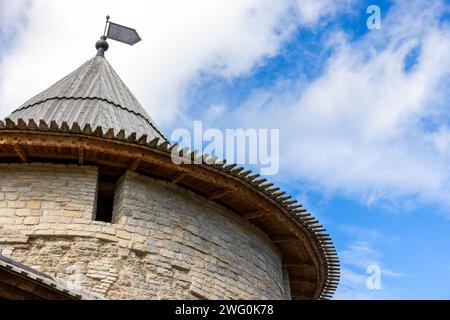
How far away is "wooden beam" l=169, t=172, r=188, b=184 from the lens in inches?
324

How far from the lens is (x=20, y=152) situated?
7.89 m

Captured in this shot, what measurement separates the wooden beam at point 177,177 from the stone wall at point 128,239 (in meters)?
0.11

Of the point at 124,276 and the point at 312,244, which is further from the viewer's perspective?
the point at 312,244

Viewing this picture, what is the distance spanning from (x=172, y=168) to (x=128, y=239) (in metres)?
1.19

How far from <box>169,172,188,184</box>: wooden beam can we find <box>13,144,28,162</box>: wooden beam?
2031 millimetres

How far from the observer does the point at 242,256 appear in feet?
28.1

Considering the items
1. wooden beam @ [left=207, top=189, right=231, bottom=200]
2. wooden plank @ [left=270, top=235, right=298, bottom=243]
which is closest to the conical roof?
wooden beam @ [left=207, top=189, right=231, bottom=200]

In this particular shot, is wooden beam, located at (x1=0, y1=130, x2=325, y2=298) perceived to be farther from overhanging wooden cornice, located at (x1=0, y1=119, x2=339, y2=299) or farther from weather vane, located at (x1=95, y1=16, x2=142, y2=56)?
weather vane, located at (x1=95, y1=16, x2=142, y2=56)

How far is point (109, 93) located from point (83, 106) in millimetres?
842

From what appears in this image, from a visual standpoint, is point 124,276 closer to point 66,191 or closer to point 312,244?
point 66,191

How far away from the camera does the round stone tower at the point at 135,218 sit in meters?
7.23

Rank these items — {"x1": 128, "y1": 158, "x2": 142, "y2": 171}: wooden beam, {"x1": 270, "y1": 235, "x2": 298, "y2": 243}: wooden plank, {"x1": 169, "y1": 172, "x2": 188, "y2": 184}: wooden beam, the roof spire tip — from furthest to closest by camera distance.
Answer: the roof spire tip < {"x1": 270, "y1": 235, "x2": 298, "y2": 243}: wooden plank < {"x1": 169, "y1": 172, "x2": 188, "y2": 184}: wooden beam < {"x1": 128, "y1": 158, "x2": 142, "y2": 171}: wooden beam
